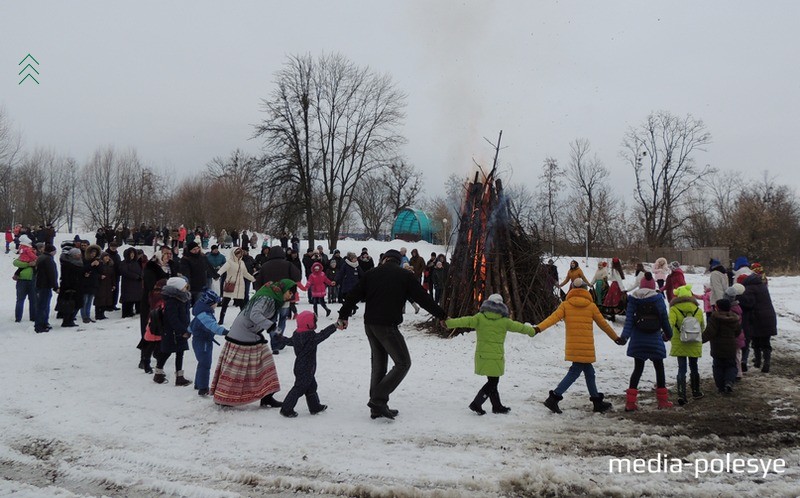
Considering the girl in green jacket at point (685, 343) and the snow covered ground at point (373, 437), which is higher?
the girl in green jacket at point (685, 343)

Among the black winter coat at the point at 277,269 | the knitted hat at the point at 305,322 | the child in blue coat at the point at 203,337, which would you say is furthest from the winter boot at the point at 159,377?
the black winter coat at the point at 277,269

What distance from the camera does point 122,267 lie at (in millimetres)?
13477

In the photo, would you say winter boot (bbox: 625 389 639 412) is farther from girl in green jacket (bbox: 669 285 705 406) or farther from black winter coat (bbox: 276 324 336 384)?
black winter coat (bbox: 276 324 336 384)

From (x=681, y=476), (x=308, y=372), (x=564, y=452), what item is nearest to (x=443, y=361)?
(x=308, y=372)

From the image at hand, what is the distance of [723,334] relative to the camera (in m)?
7.50

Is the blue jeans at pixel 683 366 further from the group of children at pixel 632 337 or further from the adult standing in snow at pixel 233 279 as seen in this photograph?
Result: the adult standing in snow at pixel 233 279

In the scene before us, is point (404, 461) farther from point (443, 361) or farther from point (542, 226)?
point (542, 226)

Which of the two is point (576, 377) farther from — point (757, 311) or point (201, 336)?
point (201, 336)

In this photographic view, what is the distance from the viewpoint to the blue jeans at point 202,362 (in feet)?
23.7

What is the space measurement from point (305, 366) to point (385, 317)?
1.13 meters

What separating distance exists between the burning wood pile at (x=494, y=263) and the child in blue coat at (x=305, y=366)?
5.49 m

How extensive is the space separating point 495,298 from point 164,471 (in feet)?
13.6

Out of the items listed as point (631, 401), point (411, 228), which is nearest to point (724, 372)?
point (631, 401)

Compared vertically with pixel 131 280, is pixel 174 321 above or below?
below
